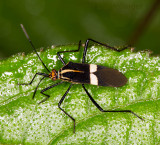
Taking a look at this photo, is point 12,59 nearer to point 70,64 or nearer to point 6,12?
point 70,64

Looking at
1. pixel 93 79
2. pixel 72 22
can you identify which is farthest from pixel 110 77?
pixel 72 22

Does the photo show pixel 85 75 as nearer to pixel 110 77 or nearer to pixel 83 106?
pixel 110 77

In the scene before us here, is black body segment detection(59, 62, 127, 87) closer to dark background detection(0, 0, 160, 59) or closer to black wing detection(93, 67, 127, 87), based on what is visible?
black wing detection(93, 67, 127, 87)

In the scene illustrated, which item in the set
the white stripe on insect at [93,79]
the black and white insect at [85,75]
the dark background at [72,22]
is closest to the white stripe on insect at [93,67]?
the black and white insect at [85,75]

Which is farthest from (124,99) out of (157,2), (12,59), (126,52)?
(157,2)

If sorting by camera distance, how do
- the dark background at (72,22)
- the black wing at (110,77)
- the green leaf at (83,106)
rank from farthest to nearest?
1. the dark background at (72,22)
2. the black wing at (110,77)
3. the green leaf at (83,106)

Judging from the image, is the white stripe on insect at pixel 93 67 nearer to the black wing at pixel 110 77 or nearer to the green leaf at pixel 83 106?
the black wing at pixel 110 77

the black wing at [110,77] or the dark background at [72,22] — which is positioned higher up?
the dark background at [72,22]
